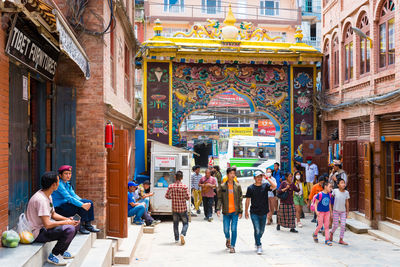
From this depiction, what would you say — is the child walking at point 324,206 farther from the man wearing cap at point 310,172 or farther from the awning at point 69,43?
the awning at point 69,43

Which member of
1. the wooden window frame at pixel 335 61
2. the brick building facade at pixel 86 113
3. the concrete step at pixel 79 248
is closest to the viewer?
the concrete step at pixel 79 248

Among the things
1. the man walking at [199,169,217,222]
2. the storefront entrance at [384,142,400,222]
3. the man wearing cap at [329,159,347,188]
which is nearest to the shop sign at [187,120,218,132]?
the man walking at [199,169,217,222]

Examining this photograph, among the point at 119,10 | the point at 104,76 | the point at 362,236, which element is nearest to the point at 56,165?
the point at 104,76

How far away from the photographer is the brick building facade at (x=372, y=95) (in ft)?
40.1

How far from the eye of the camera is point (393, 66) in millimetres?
12141

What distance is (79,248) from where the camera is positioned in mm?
6582

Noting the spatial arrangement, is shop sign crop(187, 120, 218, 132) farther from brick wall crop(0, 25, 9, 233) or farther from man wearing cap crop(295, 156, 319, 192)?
brick wall crop(0, 25, 9, 233)

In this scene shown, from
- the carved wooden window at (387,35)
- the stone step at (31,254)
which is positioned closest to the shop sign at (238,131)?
the carved wooden window at (387,35)

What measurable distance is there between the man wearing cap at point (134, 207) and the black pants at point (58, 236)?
5470mm

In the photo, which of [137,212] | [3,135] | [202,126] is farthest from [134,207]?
[202,126]

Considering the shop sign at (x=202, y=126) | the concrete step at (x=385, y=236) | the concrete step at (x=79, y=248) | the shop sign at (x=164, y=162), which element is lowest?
the concrete step at (x=385, y=236)

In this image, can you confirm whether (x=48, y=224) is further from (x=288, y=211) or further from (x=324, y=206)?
(x=288, y=211)

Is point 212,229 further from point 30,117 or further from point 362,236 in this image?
point 30,117

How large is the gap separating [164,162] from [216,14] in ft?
72.0
